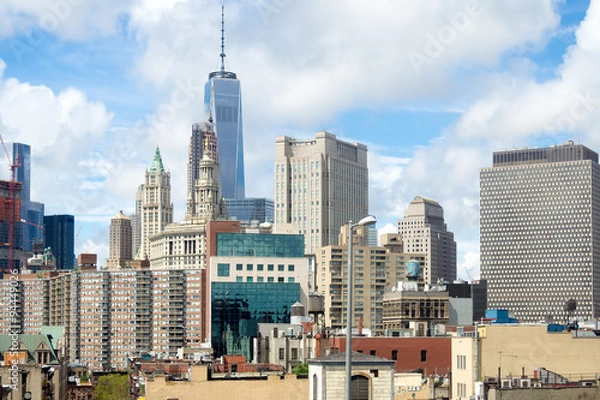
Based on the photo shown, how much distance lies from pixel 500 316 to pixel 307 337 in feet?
99.3

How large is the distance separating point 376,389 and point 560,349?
181 feet

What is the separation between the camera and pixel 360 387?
71000mm

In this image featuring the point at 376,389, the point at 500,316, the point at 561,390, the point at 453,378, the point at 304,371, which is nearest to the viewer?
the point at 376,389

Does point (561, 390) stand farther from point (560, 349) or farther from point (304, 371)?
point (304, 371)

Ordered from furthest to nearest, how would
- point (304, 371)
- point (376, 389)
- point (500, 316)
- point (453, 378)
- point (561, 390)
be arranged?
point (500, 316) → point (304, 371) → point (453, 378) → point (561, 390) → point (376, 389)

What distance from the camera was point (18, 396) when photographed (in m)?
103

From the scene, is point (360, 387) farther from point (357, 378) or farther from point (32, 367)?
point (32, 367)

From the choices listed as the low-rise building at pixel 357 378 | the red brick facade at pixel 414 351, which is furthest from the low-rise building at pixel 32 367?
the red brick facade at pixel 414 351

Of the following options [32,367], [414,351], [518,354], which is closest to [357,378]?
[518,354]

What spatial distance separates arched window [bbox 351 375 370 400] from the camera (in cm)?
7069

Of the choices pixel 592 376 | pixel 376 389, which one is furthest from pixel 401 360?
pixel 376 389

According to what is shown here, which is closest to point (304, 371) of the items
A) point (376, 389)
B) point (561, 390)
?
point (561, 390)

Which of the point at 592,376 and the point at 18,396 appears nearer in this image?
the point at 18,396

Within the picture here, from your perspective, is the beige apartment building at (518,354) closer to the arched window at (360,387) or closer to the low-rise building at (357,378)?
the low-rise building at (357,378)
